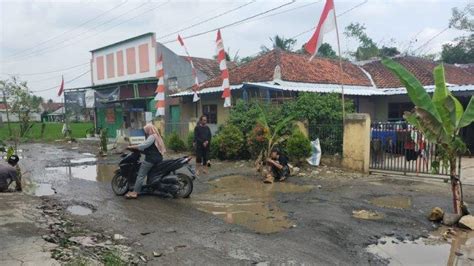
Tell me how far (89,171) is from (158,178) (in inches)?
223

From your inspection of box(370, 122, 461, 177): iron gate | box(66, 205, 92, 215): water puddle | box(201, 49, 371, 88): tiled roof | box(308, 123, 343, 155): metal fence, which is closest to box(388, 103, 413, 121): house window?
box(201, 49, 371, 88): tiled roof

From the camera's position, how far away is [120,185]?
340 inches

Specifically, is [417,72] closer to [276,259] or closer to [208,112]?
[208,112]

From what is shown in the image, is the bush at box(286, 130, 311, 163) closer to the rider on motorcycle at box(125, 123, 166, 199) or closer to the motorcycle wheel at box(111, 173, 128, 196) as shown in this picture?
the rider on motorcycle at box(125, 123, 166, 199)

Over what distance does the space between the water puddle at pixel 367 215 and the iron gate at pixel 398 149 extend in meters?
4.51

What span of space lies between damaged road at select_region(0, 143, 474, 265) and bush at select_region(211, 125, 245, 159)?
281 centimetres

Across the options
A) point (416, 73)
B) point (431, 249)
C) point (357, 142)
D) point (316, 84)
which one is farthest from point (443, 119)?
point (416, 73)

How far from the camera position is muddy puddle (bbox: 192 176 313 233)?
666 cm

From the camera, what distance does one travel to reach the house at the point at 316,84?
1707 centimetres

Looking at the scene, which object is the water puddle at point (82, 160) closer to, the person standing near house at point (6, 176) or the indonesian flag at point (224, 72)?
the indonesian flag at point (224, 72)

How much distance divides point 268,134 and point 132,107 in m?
17.2

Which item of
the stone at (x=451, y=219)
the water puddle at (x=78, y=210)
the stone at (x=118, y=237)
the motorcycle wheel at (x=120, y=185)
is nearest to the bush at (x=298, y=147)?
the motorcycle wheel at (x=120, y=185)

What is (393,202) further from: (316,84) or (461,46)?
(461,46)

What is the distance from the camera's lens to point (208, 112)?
21.1m
